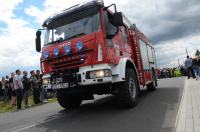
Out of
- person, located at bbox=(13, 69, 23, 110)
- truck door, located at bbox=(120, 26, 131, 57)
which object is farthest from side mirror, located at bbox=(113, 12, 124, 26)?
person, located at bbox=(13, 69, 23, 110)

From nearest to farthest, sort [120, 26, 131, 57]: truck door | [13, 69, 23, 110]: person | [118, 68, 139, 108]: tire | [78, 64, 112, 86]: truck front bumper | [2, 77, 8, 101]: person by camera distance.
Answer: [78, 64, 112, 86]: truck front bumper → [118, 68, 139, 108]: tire → [120, 26, 131, 57]: truck door → [13, 69, 23, 110]: person → [2, 77, 8, 101]: person

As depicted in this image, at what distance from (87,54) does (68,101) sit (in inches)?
115

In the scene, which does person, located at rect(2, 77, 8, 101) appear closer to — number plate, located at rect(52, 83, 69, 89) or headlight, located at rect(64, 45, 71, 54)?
number plate, located at rect(52, 83, 69, 89)

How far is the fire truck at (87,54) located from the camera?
8578 millimetres

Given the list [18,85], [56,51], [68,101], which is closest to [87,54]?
[56,51]

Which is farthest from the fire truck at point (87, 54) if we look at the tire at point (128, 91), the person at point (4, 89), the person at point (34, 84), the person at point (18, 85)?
the person at point (4, 89)

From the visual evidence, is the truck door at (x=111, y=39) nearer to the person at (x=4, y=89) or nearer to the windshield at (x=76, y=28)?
the windshield at (x=76, y=28)

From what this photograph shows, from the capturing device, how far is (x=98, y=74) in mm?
8477

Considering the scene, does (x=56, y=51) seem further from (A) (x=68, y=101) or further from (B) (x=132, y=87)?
(B) (x=132, y=87)

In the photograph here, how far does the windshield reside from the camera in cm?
893

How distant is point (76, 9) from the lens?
30.8ft

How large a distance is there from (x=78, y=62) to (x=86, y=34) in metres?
0.81

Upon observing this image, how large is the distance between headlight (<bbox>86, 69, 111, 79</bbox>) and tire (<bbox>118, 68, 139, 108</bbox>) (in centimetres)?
97

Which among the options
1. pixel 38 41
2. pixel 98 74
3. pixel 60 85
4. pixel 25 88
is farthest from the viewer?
pixel 25 88
